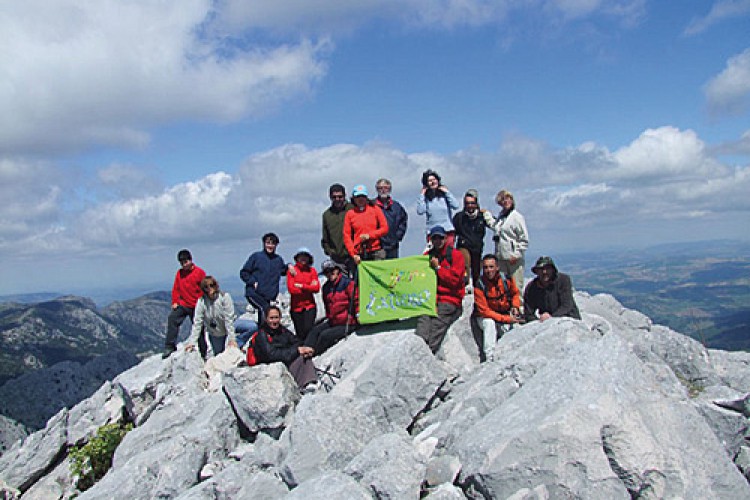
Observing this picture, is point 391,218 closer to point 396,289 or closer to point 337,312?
point 396,289

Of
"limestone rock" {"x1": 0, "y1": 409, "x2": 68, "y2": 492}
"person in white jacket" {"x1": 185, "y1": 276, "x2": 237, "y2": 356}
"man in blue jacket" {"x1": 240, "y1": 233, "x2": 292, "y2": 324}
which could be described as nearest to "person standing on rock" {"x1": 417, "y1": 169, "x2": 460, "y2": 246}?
"man in blue jacket" {"x1": 240, "y1": 233, "x2": 292, "y2": 324}

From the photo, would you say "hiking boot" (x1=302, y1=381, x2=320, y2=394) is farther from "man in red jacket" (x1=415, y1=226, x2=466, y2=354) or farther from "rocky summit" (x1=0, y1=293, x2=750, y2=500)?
"man in red jacket" (x1=415, y1=226, x2=466, y2=354)

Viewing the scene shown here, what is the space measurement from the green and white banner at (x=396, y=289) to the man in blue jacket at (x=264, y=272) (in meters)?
2.88

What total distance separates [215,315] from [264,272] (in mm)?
2518

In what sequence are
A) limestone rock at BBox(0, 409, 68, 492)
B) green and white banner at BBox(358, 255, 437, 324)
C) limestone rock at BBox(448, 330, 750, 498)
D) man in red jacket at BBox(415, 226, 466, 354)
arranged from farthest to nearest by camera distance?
1. limestone rock at BBox(0, 409, 68, 492)
2. green and white banner at BBox(358, 255, 437, 324)
3. man in red jacket at BBox(415, 226, 466, 354)
4. limestone rock at BBox(448, 330, 750, 498)

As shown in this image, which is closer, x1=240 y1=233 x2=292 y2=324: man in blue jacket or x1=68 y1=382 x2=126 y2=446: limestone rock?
x1=240 y1=233 x2=292 y2=324: man in blue jacket

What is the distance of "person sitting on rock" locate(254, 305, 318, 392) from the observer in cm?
1373

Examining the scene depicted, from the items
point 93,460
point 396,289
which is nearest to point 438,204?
point 396,289

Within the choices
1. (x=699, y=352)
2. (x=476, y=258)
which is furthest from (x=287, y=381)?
(x=699, y=352)

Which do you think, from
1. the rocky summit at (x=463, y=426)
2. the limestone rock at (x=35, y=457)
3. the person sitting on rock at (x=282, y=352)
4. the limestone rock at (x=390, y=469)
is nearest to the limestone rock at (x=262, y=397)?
the rocky summit at (x=463, y=426)

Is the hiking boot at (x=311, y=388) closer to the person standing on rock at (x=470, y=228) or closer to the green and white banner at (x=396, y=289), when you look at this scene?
the green and white banner at (x=396, y=289)

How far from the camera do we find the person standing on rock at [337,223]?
16.5 m

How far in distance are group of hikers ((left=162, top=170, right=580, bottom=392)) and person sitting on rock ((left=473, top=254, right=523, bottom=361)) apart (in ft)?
0.10

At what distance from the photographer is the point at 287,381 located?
1291 cm
